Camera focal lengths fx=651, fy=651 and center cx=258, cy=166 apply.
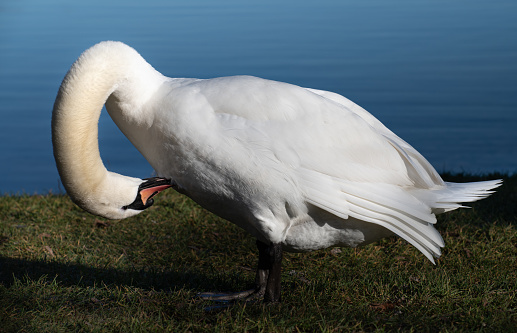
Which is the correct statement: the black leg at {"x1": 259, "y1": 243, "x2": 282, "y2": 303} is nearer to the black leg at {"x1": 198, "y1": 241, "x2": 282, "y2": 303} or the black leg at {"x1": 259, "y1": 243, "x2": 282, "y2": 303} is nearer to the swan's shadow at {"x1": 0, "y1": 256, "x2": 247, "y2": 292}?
the black leg at {"x1": 198, "y1": 241, "x2": 282, "y2": 303}

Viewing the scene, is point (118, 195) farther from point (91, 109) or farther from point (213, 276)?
point (213, 276)

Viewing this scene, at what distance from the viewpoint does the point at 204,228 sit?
18.2ft

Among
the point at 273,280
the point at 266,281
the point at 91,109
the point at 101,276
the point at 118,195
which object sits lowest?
the point at 101,276

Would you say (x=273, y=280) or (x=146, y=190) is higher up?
(x=146, y=190)

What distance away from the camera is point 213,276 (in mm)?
4574

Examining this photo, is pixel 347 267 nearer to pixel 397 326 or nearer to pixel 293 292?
pixel 293 292

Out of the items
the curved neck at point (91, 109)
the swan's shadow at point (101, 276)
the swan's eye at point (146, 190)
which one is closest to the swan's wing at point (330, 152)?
the curved neck at point (91, 109)

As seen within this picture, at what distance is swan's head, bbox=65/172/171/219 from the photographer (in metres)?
3.56

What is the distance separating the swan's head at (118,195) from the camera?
356cm

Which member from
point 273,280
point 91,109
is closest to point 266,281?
point 273,280

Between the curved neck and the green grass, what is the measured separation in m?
0.71

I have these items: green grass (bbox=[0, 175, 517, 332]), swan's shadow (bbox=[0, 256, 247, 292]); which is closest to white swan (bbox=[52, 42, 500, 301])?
green grass (bbox=[0, 175, 517, 332])

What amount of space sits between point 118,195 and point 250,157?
806mm

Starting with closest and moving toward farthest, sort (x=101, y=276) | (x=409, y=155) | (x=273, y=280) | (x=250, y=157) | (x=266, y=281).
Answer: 1. (x=250, y=157)
2. (x=273, y=280)
3. (x=409, y=155)
4. (x=266, y=281)
5. (x=101, y=276)
